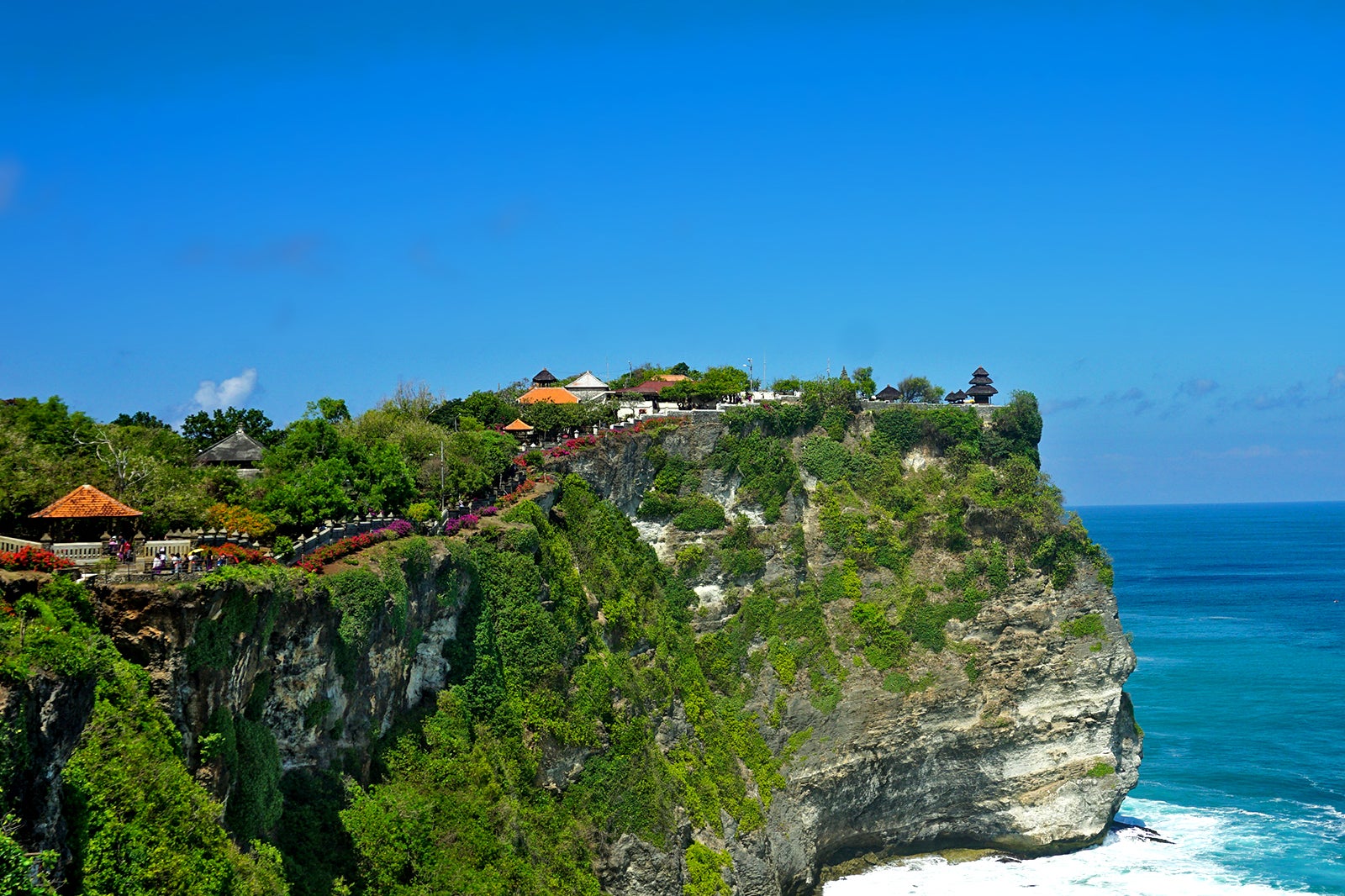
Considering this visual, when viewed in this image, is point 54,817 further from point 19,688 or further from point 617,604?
point 617,604

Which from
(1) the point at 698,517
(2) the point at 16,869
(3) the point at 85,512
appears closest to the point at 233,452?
(3) the point at 85,512

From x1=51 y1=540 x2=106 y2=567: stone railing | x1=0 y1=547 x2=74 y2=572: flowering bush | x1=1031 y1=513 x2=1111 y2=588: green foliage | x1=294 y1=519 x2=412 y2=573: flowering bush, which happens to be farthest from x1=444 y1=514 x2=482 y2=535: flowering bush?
x1=1031 y1=513 x2=1111 y2=588: green foliage

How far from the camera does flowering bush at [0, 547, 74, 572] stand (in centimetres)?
2756

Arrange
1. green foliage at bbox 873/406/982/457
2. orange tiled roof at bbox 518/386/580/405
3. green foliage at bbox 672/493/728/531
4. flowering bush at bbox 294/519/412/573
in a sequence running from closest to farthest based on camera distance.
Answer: flowering bush at bbox 294/519/412/573
green foliage at bbox 672/493/728/531
green foliage at bbox 873/406/982/457
orange tiled roof at bbox 518/386/580/405

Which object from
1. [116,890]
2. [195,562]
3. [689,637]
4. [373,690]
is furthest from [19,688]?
[689,637]

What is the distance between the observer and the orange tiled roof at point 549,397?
82.6 m

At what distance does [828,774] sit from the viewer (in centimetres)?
6331

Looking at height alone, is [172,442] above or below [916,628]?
above

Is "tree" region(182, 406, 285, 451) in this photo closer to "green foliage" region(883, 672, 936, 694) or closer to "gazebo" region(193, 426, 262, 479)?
"gazebo" region(193, 426, 262, 479)

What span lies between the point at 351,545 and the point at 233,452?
16.7 meters

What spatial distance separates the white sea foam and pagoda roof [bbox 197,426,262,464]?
36864 millimetres

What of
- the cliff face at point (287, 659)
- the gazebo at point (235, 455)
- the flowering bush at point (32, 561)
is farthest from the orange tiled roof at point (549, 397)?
the flowering bush at point (32, 561)

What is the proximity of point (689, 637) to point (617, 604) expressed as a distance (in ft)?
24.5

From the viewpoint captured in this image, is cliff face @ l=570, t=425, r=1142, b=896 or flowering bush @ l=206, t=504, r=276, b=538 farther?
cliff face @ l=570, t=425, r=1142, b=896
